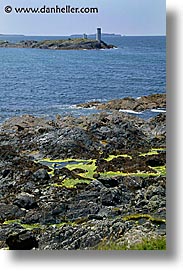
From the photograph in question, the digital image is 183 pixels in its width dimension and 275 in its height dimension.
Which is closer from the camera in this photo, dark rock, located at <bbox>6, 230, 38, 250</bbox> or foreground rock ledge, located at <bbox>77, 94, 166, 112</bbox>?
dark rock, located at <bbox>6, 230, 38, 250</bbox>

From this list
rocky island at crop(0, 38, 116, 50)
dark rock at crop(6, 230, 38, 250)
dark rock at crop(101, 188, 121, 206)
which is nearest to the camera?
dark rock at crop(6, 230, 38, 250)

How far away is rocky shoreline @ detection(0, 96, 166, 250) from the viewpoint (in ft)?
15.3

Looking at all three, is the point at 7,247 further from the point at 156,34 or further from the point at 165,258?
the point at 156,34

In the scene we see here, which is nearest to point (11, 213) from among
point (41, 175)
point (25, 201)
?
point (25, 201)

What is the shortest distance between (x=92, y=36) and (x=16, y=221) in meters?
1.48

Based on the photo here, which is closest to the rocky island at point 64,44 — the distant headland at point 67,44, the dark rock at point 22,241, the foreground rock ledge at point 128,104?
the distant headland at point 67,44

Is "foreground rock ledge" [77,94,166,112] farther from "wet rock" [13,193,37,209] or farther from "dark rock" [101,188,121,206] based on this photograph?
"wet rock" [13,193,37,209]

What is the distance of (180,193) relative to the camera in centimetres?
466

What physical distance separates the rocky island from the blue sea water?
35 millimetres

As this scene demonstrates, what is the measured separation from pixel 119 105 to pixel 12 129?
0.82m

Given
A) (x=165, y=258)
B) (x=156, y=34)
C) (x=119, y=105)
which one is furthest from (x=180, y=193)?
(x=156, y=34)

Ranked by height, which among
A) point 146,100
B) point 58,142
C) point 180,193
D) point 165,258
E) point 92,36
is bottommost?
point 165,258

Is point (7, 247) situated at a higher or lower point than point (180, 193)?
lower

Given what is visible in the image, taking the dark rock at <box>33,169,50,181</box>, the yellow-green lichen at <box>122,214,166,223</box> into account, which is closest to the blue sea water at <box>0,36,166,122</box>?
the dark rock at <box>33,169,50,181</box>
